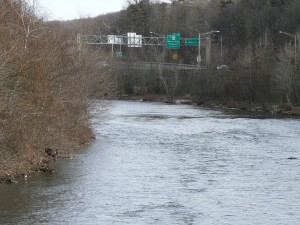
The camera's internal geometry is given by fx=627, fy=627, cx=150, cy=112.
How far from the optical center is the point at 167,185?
2364 cm

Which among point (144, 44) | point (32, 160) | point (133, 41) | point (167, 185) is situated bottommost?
point (167, 185)

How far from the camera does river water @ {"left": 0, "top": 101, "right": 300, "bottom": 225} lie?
18.6m

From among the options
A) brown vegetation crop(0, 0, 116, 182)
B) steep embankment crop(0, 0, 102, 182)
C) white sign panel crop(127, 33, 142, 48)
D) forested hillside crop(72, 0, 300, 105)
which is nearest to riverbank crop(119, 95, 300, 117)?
forested hillside crop(72, 0, 300, 105)

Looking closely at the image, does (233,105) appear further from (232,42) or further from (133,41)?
(232,42)

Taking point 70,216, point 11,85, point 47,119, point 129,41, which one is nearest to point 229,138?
point 47,119

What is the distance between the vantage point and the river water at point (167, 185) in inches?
731

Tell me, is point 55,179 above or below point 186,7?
below

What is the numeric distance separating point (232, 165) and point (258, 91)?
4910cm

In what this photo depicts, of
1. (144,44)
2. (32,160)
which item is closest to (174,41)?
(144,44)

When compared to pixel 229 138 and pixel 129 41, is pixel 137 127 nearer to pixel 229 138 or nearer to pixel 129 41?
pixel 229 138

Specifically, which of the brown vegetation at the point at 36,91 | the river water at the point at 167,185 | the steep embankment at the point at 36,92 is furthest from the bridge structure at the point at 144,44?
the steep embankment at the point at 36,92

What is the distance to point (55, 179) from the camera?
24.1 metres

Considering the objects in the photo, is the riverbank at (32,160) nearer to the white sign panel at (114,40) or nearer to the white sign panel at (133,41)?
the white sign panel at (114,40)

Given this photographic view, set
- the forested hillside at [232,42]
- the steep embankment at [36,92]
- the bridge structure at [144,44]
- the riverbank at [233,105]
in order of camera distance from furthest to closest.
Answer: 1. the bridge structure at [144,44]
2. the forested hillside at [232,42]
3. the riverbank at [233,105]
4. the steep embankment at [36,92]
